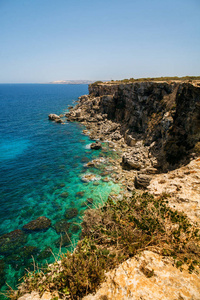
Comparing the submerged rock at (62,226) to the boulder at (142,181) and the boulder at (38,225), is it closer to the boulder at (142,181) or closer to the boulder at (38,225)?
the boulder at (38,225)

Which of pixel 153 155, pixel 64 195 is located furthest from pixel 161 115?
pixel 64 195

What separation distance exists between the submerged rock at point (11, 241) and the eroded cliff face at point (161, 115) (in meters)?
24.9

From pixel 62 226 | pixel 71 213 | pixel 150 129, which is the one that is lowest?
pixel 62 226

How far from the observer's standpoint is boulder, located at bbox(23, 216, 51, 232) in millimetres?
19969

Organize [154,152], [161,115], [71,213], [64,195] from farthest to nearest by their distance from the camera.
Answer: [161,115] < [154,152] < [64,195] < [71,213]

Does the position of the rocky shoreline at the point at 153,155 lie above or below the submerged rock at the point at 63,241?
above

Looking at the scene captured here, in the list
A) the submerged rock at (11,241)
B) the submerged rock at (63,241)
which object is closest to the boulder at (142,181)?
the submerged rock at (63,241)

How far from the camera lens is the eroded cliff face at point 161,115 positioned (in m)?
25.9

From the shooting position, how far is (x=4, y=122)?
6781 centimetres

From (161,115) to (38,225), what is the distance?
31.8 metres

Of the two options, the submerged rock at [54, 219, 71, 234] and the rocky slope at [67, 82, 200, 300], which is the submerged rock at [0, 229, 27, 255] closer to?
the submerged rock at [54, 219, 71, 234]

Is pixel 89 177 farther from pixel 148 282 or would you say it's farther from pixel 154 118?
pixel 148 282

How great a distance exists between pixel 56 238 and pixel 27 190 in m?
11.6

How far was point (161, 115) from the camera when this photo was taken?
3475 centimetres
